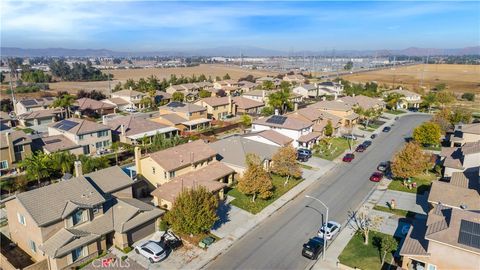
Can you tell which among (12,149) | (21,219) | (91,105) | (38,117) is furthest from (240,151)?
(91,105)

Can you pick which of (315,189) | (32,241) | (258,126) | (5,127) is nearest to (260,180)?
(315,189)

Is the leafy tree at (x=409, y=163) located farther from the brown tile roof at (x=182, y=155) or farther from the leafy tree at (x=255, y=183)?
the brown tile roof at (x=182, y=155)

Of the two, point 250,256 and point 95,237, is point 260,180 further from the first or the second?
point 95,237

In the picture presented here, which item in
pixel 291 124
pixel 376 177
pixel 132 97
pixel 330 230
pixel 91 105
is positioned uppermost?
pixel 132 97

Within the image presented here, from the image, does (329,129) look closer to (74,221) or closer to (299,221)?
(299,221)

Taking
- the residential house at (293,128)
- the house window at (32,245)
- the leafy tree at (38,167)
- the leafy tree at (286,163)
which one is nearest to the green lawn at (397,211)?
the leafy tree at (286,163)

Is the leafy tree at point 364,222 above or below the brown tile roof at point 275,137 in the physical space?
below

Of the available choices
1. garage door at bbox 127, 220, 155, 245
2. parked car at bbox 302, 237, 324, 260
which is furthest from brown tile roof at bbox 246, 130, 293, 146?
garage door at bbox 127, 220, 155, 245
